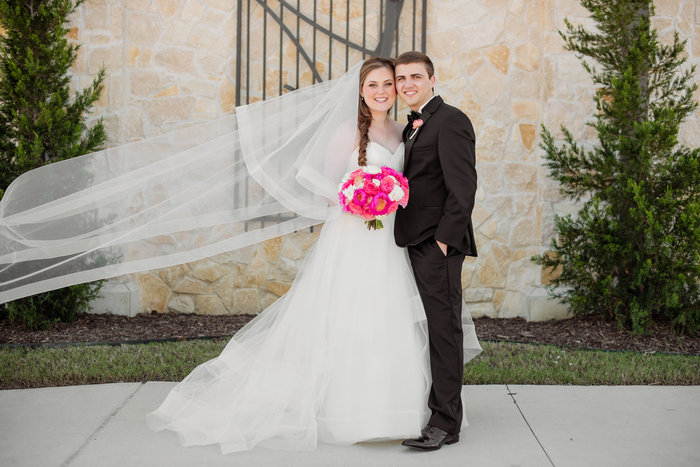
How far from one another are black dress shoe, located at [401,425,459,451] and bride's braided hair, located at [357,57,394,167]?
1.45 meters

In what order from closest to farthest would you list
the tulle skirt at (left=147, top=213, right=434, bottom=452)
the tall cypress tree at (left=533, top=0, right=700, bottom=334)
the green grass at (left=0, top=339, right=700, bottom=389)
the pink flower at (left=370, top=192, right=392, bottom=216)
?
the pink flower at (left=370, top=192, right=392, bottom=216), the tulle skirt at (left=147, top=213, right=434, bottom=452), the green grass at (left=0, top=339, right=700, bottom=389), the tall cypress tree at (left=533, top=0, right=700, bottom=334)

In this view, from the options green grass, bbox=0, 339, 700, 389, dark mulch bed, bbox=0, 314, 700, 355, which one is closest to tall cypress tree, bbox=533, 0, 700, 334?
dark mulch bed, bbox=0, 314, 700, 355

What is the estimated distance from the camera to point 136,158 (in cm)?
437

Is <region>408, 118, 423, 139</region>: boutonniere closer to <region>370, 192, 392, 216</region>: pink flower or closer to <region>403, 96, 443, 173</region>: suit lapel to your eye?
<region>403, 96, 443, 173</region>: suit lapel

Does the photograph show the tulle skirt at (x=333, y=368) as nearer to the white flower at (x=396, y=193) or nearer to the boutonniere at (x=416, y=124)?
the white flower at (x=396, y=193)

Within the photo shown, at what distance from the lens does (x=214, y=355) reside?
5758 millimetres

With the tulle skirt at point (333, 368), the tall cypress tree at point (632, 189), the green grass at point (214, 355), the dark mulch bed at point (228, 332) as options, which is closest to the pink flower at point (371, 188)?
the tulle skirt at point (333, 368)

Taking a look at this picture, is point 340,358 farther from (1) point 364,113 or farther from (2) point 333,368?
(1) point 364,113

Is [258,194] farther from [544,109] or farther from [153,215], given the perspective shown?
[544,109]

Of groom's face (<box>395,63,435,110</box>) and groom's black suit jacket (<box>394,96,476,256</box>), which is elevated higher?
groom's face (<box>395,63,435,110</box>)

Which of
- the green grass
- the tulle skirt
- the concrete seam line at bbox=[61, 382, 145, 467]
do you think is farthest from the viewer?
the green grass

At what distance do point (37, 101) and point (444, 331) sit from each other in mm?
4803

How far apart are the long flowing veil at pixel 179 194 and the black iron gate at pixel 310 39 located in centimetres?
332

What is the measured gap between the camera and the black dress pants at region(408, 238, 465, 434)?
12.2 ft
